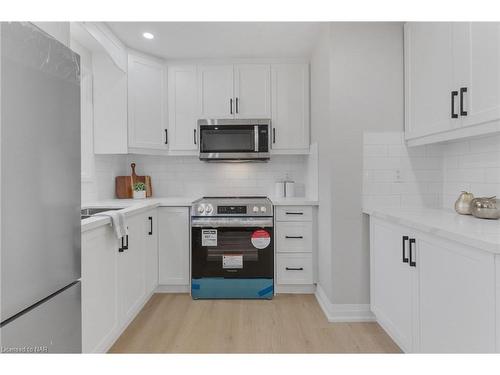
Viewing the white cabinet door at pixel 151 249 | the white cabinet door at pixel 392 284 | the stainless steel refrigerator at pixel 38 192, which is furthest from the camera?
the white cabinet door at pixel 151 249

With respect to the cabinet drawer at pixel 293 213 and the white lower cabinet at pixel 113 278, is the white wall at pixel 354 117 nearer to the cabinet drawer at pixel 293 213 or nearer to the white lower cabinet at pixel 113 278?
the cabinet drawer at pixel 293 213

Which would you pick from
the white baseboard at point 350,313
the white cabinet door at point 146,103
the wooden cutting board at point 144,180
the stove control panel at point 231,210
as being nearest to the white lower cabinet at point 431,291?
the white baseboard at point 350,313

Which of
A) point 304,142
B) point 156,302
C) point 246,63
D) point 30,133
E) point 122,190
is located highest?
point 246,63

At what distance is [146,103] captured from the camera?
10.4 ft

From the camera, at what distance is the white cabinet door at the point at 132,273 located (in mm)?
2160

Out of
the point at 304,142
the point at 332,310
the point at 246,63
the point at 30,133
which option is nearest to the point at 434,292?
the point at 332,310

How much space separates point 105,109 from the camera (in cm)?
305

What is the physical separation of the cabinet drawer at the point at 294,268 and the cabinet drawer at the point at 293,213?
0.34 meters

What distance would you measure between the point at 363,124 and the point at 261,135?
1.10 meters

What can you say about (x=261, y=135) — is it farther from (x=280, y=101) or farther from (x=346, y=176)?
(x=346, y=176)

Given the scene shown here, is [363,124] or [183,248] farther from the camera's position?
[183,248]

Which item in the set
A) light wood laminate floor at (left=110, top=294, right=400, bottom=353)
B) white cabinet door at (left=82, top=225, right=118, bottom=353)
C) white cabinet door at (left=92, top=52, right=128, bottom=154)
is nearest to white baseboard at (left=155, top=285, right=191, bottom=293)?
light wood laminate floor at (left=110, top=294, right=400, bottom=353)

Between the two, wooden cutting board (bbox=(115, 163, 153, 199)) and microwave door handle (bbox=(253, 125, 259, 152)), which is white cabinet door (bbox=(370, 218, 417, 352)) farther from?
wooden cutting board (bbox=(115, 163, 153, 199))

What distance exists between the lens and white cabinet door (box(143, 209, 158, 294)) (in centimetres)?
274
